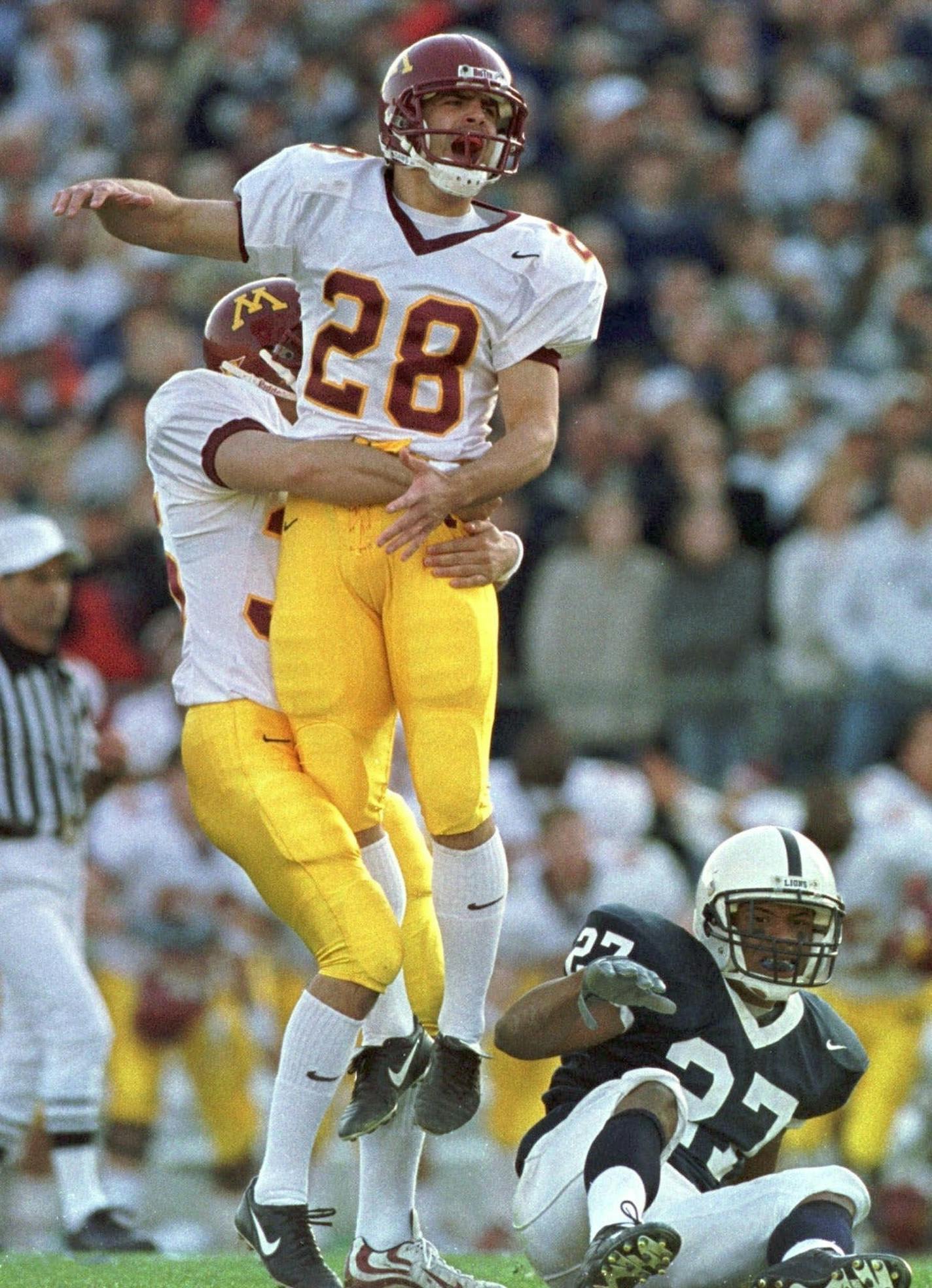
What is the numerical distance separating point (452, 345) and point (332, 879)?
103cm

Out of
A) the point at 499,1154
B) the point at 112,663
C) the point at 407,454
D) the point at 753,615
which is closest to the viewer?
the point at 407,454

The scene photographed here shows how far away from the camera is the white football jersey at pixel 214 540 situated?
461 cm

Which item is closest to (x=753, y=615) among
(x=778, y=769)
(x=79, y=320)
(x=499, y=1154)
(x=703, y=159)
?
(x=778, y=769)

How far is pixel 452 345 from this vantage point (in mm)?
4387

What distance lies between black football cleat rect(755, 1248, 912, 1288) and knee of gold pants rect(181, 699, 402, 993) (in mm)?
914

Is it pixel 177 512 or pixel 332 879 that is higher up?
pixel 177 512

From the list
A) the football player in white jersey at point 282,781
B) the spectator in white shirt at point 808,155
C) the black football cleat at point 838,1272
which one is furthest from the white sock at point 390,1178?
the spectator in white shirt at point 808,155

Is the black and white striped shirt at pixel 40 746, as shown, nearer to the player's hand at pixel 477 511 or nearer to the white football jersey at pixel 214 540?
the white football jersey at pixel 214 540

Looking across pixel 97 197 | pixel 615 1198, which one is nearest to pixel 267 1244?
pixel 615 1198

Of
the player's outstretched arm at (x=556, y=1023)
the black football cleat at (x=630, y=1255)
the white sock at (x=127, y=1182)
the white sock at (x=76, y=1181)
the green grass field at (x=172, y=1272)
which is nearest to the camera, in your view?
the black football cleat at (x=630, y=1255)

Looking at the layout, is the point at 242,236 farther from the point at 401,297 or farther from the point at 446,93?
the point at 446,93

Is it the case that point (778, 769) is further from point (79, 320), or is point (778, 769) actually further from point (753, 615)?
point (79, 320)

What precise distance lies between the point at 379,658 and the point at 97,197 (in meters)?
1.01

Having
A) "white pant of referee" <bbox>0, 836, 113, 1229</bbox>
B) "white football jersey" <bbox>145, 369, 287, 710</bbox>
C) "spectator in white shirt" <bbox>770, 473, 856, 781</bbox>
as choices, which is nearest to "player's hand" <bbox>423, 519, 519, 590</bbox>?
"white football jersey" <bbox>145, 369, 287, 710</bbox>
